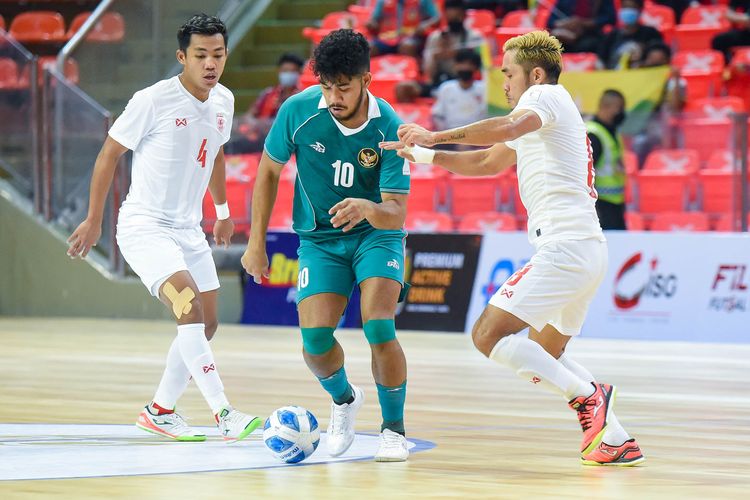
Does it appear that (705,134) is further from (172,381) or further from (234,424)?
(234,424)

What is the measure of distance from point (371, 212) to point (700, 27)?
1292cm

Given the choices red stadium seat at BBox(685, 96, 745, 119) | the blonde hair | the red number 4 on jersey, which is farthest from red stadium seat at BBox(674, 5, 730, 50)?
the blonde hair

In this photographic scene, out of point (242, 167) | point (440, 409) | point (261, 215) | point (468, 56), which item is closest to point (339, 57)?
point (261, 215)

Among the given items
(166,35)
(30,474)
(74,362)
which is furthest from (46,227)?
(30,474)

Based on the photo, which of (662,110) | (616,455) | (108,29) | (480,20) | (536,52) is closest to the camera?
(616,455)

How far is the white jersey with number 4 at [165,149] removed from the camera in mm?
7891

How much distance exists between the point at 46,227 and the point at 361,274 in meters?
13.3

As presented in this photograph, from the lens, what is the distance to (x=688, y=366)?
12.6m

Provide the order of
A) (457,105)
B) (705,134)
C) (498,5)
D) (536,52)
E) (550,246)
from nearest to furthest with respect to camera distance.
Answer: (550,246), (536,52), (705,134), (457,105), (498,5)

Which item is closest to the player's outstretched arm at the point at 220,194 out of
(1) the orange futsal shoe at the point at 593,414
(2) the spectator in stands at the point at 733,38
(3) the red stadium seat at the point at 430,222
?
(1) the orange futsal shoe at the point at 593,414

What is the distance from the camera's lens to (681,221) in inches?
597

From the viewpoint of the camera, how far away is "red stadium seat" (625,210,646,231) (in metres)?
15.3

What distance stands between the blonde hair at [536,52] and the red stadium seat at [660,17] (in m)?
12.1

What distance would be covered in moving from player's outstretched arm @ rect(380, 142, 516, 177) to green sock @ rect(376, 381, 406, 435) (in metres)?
1.09
